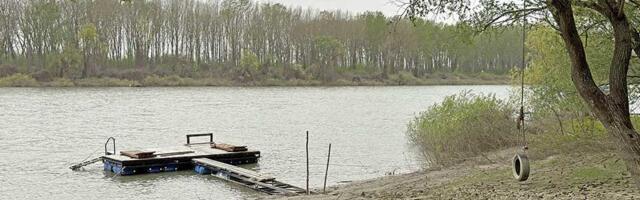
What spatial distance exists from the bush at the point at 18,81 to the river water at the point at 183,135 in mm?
14605

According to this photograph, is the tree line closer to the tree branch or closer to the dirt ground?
the dirt ground

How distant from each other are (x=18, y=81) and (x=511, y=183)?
69.5 m

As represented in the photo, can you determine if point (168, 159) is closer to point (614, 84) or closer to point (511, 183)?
point (511, 183)

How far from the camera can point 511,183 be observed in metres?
13.8

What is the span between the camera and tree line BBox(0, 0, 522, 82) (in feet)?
271

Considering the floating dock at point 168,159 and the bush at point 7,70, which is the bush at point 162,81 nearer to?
the bush at point 7,70

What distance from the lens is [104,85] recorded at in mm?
76875

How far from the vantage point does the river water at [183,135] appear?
822 inches

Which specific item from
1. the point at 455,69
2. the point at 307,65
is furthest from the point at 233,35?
the point at 455,69

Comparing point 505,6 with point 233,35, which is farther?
point 233,35

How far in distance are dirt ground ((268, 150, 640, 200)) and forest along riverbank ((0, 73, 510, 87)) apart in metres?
63.4

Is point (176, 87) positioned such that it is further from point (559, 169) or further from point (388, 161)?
point (559, 169)

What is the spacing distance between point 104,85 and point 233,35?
2314 cm

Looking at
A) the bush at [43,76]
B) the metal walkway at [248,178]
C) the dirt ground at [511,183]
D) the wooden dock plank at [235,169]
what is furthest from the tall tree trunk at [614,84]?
the bush at [43,76]
